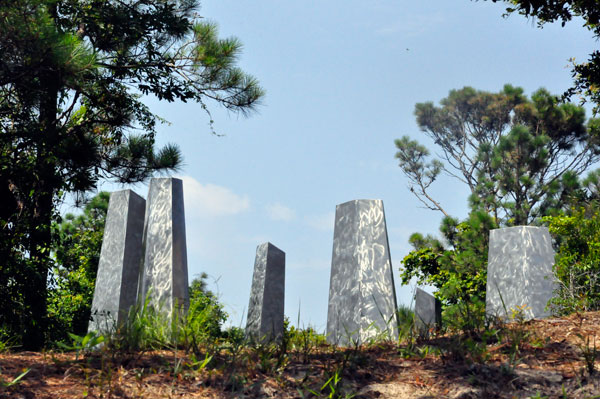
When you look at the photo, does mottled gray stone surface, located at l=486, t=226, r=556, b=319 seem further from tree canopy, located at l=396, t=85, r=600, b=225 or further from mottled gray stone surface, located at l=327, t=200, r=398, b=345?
tree canopy, located at l=396, t=85, r=600, b=225

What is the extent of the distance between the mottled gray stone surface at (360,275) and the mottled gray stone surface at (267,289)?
1.46 m

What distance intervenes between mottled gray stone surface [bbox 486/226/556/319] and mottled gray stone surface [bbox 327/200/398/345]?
4.75ft

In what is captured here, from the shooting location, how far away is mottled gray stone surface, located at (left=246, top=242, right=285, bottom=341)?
26.1 feet

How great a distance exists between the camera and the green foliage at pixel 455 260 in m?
15.5

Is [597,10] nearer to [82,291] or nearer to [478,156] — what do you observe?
[82,291]

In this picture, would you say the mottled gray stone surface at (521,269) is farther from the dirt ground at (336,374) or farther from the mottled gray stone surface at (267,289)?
the mottled gray stone surface at (267,289)

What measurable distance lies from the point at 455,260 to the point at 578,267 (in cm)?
747

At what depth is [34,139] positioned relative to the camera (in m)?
8.69

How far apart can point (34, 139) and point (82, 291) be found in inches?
194

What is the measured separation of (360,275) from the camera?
6539 mm

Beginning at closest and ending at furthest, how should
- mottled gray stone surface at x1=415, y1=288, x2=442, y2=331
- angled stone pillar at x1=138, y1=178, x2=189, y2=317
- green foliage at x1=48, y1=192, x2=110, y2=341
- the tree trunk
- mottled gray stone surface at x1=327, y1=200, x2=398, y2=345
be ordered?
1. mottled gray stone surface at x1=327, y1=200, x2=398, y2=345
2. angled stone pillar at x1=138, y1=178, x2=189, y2=317
3. the tree trunk
4. mottled gray stone surface at x1=415, y1=288, x2=442, y2=331
5. green foliage at x1=48, y1=192, x2=110, y2=341

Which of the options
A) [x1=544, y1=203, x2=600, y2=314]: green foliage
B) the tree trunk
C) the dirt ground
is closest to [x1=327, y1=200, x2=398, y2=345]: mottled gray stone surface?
the dirt ground

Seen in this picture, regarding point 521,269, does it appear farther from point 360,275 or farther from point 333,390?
point 333,390

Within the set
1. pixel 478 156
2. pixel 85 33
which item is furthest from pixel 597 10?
pixel 478 156
